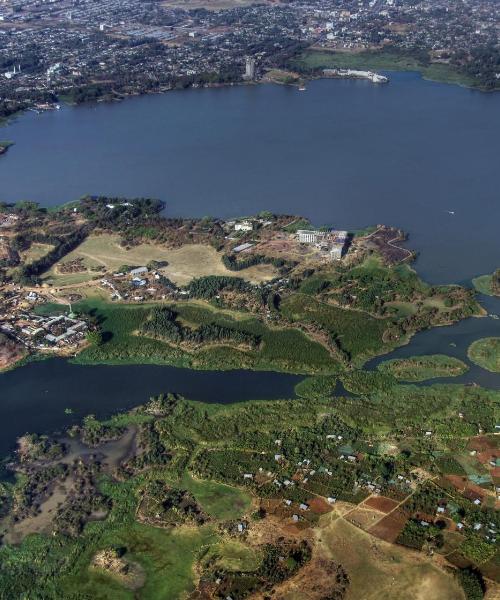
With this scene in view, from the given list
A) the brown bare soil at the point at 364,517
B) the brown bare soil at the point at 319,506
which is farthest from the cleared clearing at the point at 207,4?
the brown bare soil at the point at 364,517

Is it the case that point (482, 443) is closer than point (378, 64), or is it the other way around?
point (482, 443)

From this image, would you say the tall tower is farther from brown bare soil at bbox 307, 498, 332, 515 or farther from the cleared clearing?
brown bare soil at bbox 307, 498, 332, 515

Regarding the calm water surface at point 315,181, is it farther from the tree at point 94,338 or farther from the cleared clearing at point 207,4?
the cleared clearing at point 207,4

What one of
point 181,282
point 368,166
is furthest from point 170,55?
point 181,282

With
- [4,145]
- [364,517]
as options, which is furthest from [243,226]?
[4,145]

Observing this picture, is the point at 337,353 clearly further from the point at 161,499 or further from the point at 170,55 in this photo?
the point at 170,55

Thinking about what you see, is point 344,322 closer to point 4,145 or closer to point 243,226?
point 243,226

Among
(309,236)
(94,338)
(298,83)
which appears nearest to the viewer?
(94,338)

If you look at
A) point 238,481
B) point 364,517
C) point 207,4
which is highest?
point 207,4
